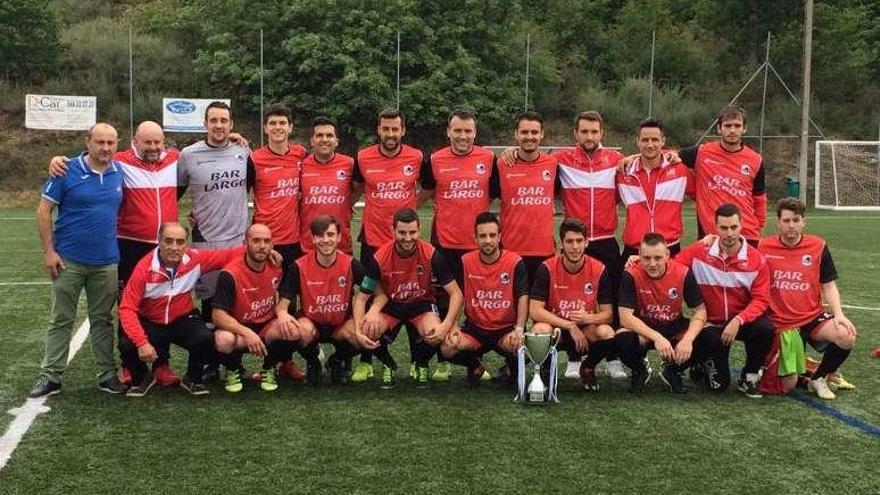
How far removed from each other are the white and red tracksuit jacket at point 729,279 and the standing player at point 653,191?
344 millimetres

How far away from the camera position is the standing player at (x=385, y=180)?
218 inches

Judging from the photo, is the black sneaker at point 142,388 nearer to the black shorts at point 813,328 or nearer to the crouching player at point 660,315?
the crouching player at point 660,315

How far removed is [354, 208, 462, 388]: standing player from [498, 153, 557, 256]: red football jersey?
59 centimetres

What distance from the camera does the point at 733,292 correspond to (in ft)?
16.9

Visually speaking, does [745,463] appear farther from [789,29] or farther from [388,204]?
[789,29]

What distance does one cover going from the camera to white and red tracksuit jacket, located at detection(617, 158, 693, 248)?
5504mm

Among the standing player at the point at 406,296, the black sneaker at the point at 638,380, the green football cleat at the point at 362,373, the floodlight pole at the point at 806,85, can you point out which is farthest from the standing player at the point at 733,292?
the floodlight pole at the point at 806,85

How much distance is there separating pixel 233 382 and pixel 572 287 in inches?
83.5

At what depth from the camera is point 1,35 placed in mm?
24484

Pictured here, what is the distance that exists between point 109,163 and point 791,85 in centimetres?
2867

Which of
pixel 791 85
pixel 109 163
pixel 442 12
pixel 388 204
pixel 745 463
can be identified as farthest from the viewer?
pixel 791 85

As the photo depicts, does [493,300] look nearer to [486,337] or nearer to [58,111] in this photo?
[486,337]

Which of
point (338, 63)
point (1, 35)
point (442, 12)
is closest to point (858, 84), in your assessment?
point (442, 12)

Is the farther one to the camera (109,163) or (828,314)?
(828,314)
